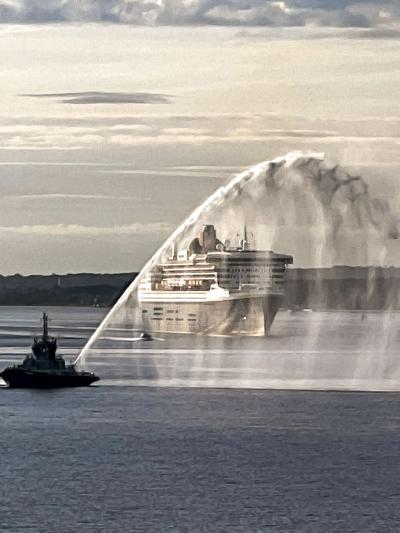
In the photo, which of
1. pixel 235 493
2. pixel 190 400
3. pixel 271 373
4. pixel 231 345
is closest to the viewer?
pixel 235 493

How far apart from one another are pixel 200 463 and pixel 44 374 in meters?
39.4

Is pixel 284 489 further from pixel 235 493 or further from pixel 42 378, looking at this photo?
pixel 42 378

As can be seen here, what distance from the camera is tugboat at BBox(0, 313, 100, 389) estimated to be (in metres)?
114

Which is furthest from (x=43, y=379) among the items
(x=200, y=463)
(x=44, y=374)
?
(x=200, y=463)

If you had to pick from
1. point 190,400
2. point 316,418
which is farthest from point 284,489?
point 190,400

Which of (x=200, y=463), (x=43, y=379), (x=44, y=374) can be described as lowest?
(x=200, y=463)

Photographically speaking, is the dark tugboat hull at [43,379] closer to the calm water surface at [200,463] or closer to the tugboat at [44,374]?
the tugboat at [44,374]

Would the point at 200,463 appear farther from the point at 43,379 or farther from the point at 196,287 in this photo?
the point at 196,287

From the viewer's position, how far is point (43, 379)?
374ft

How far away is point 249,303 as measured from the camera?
199500 millimetres

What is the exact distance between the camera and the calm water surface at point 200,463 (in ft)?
202

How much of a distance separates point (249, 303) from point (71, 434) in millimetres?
112058

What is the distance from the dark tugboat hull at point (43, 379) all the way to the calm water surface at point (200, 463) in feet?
6.31

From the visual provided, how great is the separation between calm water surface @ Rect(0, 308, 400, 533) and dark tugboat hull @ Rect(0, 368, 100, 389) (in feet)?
6.31
